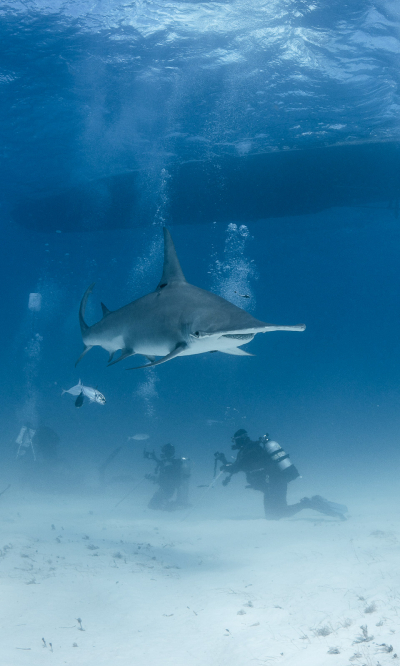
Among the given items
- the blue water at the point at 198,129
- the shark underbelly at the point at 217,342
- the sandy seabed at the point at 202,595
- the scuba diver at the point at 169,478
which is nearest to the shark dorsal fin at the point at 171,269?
the shark underbelly at the point at 217,342

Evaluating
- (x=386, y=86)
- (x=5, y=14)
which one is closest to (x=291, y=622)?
(x=5, y=14)

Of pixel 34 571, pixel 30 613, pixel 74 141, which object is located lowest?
pixel 34 571

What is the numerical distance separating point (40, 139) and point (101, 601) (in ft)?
68.6

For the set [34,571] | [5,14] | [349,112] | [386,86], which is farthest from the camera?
[349,112]

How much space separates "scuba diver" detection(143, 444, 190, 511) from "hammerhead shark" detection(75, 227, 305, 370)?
10.4m

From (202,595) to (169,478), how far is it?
9789 mm

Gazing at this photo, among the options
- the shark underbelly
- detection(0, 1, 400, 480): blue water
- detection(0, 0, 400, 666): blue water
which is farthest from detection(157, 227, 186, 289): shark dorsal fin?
detection(0, 1, 400, 480): blue water

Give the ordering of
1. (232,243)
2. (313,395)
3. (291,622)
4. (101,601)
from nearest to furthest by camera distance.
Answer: (291,622) → (101,601) → (232,243) → (313,395)

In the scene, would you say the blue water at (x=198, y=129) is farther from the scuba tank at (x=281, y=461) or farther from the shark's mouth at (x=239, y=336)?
the scuba tank at (x=281, y=461)

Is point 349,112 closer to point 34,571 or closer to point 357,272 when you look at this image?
point 34,571

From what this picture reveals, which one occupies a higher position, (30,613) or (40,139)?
(40,139)

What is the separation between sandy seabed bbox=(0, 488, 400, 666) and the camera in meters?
3.98

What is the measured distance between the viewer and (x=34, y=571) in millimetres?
6742

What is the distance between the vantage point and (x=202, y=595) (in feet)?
19.5
